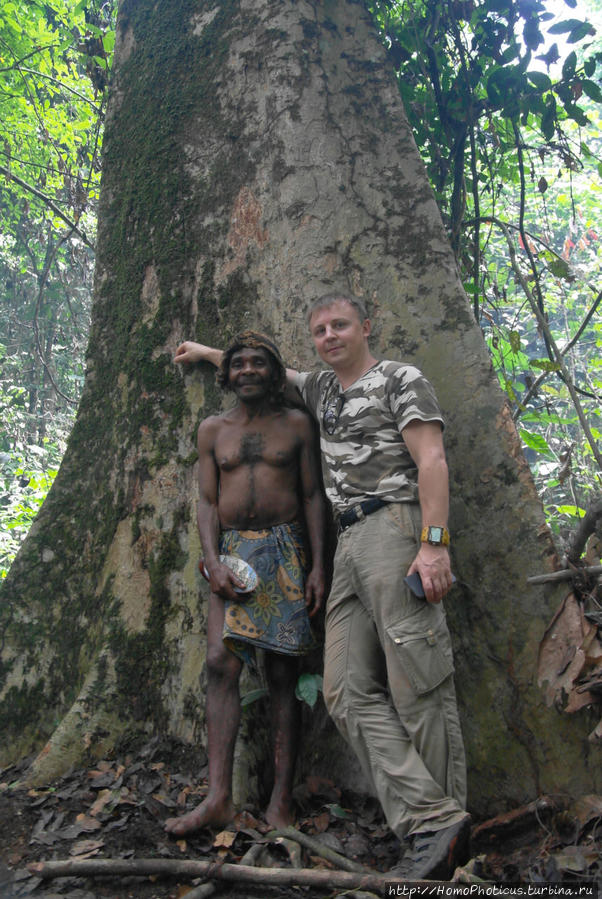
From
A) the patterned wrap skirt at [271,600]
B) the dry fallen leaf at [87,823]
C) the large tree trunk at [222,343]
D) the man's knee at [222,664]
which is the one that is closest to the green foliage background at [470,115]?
the large tree trunk at [222,343]

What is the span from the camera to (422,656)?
9.36 feet

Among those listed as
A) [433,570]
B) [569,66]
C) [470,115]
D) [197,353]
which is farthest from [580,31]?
[433,570]

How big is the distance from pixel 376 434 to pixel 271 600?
914 millimetres

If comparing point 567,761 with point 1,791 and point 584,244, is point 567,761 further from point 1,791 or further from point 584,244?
point 584,244

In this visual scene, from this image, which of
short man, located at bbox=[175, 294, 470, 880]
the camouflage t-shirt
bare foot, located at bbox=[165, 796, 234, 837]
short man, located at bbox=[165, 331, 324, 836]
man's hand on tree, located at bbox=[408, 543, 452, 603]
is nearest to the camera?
short man, located at bbox=[175, 294, 470, 880]

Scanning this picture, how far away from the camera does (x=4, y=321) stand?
18.0 meters

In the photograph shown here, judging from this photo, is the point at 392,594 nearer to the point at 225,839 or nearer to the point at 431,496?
the point at 431,496

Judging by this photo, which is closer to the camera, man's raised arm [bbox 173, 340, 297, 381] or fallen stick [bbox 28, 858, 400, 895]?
fallen stick [bbox 28, 858, 400, 895]

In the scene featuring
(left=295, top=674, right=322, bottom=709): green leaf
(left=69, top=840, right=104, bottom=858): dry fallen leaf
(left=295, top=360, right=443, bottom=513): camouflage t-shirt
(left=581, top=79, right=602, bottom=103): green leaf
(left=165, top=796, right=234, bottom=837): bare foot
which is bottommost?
(left=69, top=840, right=104, bottom=858): dry fallen leaf

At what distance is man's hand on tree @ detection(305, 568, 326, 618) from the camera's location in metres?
3.47

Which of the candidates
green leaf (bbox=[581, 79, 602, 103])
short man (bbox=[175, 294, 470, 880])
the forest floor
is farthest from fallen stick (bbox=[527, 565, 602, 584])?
green leaf (bbox=[581, 79, 602, 103])

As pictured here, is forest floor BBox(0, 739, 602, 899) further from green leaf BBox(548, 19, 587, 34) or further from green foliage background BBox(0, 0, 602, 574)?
green leaf BBox(548, 19, 587, 34)

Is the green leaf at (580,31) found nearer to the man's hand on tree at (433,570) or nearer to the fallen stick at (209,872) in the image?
the man's hand on tree at (433,570)

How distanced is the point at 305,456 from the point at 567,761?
176 cm
